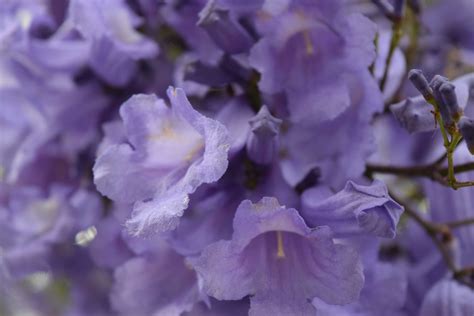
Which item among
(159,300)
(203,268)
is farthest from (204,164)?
(159,300)

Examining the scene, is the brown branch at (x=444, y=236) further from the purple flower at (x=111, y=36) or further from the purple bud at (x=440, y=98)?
the purple flower at (x=111, y=36)

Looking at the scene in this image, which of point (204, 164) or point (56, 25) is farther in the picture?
point (56, 25)

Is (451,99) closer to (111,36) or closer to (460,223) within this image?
(460,223)

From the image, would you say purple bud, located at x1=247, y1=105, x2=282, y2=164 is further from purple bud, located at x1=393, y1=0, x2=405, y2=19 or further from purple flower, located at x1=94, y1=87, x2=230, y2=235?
purple bud, located at x1=393, y1=0, x2=405, y2=19

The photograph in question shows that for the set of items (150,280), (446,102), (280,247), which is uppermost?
(446,102)

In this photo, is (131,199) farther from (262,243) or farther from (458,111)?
(458,111)

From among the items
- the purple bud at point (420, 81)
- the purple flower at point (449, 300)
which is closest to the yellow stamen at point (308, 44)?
the purple bud at point (420, 81)

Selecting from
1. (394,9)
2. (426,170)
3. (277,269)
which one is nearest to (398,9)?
(394,9)
